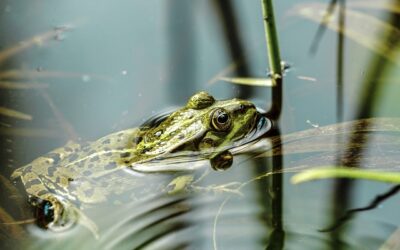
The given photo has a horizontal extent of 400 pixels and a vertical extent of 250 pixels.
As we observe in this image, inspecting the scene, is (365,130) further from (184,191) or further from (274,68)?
(184,191)

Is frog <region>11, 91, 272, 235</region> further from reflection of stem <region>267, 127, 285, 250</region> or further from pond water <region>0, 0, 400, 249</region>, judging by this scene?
reflection of stem <region>267, 127, 285, 250</region>

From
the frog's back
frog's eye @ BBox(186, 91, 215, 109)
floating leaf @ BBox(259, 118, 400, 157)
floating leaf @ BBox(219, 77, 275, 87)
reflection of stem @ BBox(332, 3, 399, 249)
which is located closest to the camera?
reflection of stem @ BBox(332, 3, 399, 249)

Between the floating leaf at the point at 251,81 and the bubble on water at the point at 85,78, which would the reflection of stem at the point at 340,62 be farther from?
the bubble on water at the point at 85,78

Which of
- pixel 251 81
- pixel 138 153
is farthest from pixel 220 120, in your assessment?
pixel 138 153

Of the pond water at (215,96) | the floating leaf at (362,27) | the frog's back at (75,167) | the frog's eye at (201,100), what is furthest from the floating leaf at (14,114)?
the floating leaf at (362,27)

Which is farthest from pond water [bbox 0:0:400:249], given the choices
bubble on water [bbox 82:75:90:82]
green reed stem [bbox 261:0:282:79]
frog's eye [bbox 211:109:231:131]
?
green reed stem [bbox 261:0:282:79]

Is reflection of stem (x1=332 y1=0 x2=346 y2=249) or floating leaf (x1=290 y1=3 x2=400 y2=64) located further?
floating leaf (x1=290 y1=3 x2=400 y2=64)
